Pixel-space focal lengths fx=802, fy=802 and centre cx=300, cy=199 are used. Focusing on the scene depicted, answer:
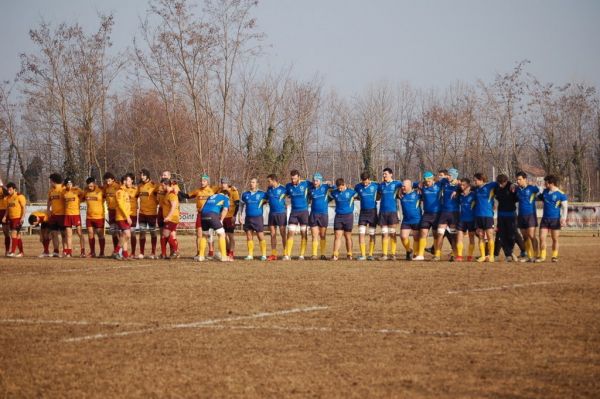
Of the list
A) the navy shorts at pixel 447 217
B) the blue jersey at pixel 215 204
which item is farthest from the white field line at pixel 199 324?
the navy shorts at pixel 447 217

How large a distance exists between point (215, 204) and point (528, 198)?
799cm

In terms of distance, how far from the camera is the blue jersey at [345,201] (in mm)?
21891

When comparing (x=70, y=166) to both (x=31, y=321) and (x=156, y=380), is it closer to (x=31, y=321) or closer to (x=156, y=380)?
(x=31, y=321)

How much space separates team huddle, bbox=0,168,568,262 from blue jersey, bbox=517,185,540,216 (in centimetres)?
3

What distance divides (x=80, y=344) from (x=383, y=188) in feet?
46.5

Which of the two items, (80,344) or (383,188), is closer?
(80,344)

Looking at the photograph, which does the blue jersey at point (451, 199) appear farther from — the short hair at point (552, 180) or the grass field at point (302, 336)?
the grass field at point (302, 336)

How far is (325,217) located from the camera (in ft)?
72.2

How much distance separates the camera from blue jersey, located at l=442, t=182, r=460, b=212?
20953mm

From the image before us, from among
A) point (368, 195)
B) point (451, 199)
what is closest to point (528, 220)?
point (451, 199)

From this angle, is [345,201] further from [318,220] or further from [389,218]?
[389,218]

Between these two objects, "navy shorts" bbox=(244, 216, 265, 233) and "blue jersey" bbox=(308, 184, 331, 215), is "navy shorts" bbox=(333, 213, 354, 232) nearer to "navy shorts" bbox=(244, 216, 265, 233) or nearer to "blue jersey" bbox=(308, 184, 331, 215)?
"blue jersey" bbox=(308, 184, 331, 215)

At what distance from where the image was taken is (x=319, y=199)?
22172mm

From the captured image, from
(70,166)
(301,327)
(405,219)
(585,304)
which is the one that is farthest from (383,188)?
(70,166)
